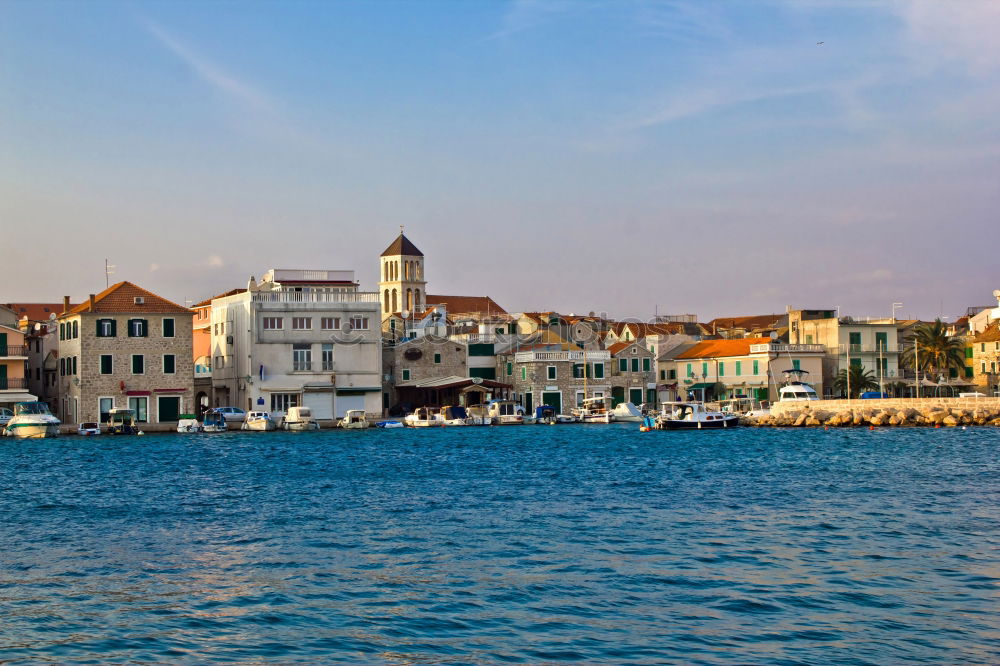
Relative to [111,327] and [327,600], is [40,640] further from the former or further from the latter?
[111,327]

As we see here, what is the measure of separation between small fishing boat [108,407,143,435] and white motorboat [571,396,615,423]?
28.0 metres

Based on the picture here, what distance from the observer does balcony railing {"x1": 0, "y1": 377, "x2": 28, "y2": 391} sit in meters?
63.0

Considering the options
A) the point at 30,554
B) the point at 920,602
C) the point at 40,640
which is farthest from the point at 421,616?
the point at 30,554

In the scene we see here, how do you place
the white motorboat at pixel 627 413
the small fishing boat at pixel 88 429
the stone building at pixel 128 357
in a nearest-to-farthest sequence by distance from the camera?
the small fishing boat at pixel 88 429 → the stone building at pixel 128 357 → the white motorboat at pixel 627 413

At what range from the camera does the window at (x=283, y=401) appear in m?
67.8

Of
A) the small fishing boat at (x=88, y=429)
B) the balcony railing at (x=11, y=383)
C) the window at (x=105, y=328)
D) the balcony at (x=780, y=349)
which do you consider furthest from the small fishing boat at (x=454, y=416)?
the balcony railing at (x=11, y=383)

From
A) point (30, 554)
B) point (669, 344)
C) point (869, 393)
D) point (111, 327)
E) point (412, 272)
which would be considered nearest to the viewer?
point (30, 554)

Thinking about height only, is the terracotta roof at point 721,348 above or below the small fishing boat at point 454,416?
above

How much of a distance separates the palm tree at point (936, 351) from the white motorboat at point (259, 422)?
4266 centimetres

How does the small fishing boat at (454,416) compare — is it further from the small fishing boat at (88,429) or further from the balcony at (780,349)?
the balcony at (780,349)

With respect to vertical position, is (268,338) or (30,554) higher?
(268,338)

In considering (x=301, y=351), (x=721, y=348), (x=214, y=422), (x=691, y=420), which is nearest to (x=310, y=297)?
Answer: (x=301, y=351)

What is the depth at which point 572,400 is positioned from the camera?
3105 inches

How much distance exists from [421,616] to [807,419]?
56.9 metres
